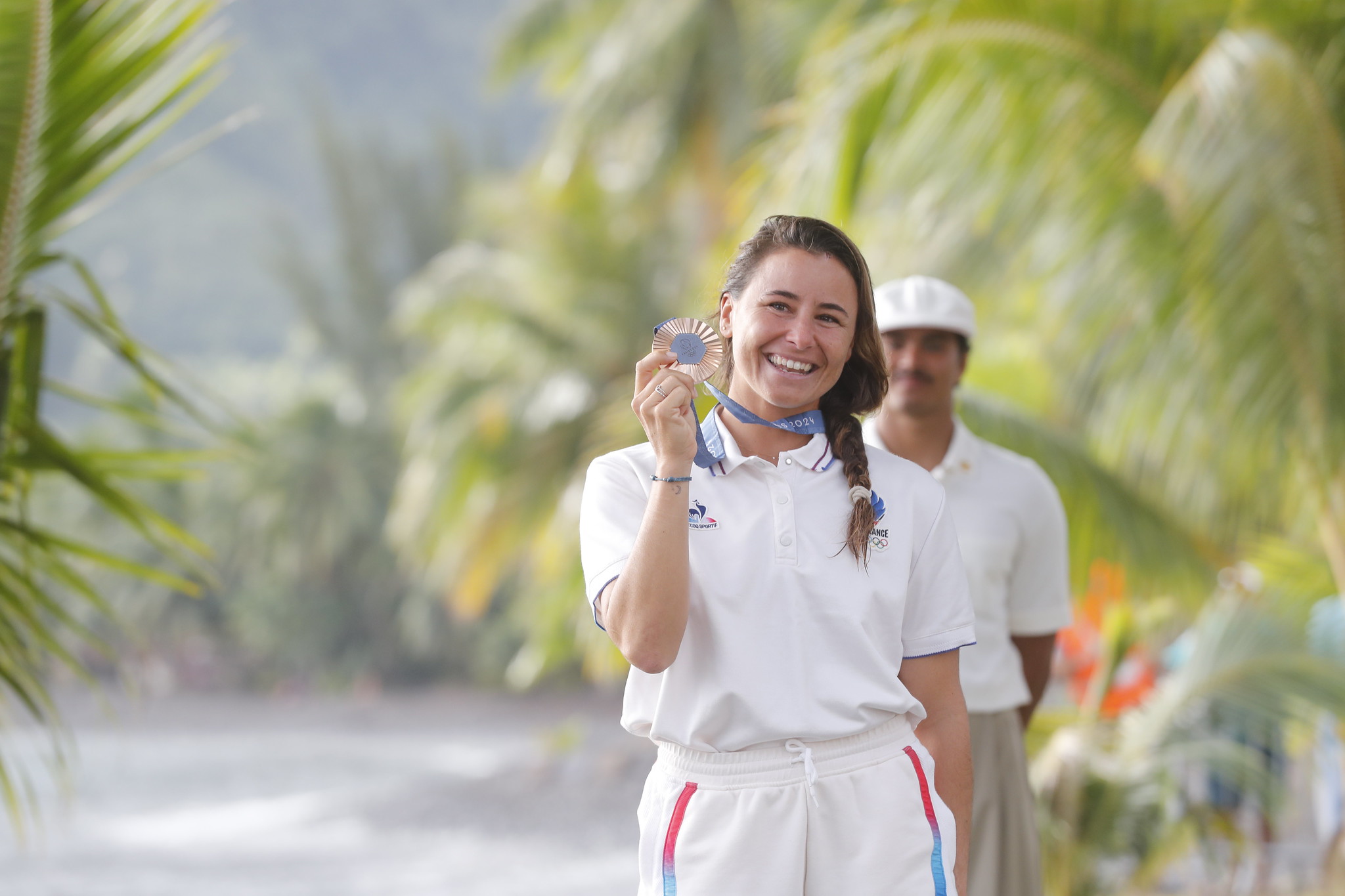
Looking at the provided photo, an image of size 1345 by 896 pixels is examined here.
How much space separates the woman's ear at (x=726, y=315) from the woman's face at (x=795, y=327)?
0.16 feet

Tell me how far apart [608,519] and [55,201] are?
168cm

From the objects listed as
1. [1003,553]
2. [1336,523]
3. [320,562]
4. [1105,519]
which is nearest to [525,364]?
[1105,519]

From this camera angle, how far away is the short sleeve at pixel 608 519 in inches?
62.0

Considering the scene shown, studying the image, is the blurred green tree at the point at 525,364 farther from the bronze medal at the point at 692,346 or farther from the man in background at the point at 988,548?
the bronze medal at the point at 692,346

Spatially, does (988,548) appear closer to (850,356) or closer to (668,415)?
(850,356)

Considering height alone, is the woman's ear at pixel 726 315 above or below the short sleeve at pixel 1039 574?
above

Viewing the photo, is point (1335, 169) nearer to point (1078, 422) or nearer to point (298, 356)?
point (1078, 422)

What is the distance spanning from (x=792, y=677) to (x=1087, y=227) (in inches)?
148

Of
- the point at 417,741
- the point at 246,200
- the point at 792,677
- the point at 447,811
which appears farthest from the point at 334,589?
the point at 246,200

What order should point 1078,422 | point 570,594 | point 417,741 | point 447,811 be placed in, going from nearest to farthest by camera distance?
point 1078,422 < point 570,594 < point 447,811 < point 417,741

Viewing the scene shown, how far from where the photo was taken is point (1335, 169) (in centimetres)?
403

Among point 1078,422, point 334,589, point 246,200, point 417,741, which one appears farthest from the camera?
point 246,200

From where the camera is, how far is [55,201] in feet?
8.62

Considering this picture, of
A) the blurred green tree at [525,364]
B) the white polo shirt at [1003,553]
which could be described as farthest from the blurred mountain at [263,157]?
the white polo shirt at [1003,553]
